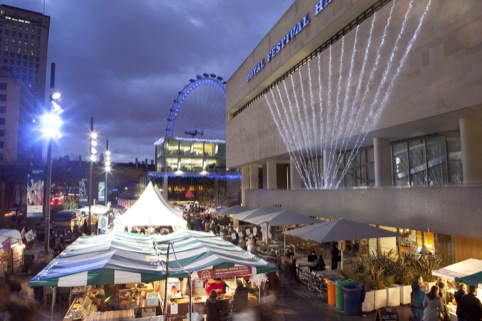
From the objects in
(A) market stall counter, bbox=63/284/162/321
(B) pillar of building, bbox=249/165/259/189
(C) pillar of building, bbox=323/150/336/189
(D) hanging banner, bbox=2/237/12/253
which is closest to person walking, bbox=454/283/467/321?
(A) market stall counter, bbox=63/284/162/321

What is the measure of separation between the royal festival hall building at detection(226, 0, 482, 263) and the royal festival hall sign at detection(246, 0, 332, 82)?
13cm

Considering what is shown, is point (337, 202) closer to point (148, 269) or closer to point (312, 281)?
point (312, 281)

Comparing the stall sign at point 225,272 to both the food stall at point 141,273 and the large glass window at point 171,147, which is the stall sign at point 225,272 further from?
the large glass window at point 171,147

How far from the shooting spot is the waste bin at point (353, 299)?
36.3ft

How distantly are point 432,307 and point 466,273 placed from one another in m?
1.46

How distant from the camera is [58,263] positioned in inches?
344

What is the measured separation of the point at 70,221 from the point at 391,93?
24.5 m

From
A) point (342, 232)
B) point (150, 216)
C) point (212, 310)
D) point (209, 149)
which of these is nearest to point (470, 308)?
point (342, 232)

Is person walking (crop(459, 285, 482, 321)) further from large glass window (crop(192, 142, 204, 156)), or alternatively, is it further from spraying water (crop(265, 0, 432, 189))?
large glass window (crop(192, 142, 204, 156))

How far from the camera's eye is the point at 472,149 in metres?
16.2

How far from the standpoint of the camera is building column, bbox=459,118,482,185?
52.8ft

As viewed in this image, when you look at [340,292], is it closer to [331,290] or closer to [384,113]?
[331,290]

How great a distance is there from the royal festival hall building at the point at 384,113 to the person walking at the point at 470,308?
18.6ft

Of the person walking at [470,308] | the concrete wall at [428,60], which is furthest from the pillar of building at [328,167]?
the person walking at [470,308]
